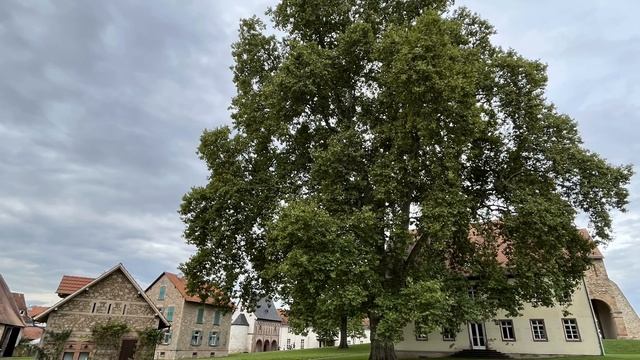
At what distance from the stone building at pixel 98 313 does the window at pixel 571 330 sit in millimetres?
27759

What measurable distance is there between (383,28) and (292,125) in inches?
251

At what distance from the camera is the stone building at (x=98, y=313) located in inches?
936

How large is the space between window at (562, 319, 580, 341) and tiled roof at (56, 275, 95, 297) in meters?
32.7

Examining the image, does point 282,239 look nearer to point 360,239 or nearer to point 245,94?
point 360,239

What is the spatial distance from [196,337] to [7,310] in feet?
60.7

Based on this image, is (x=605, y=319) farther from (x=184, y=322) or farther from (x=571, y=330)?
(x=184, y=322)

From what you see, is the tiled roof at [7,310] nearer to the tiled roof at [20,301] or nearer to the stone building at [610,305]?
the tiled roof at [20,301]

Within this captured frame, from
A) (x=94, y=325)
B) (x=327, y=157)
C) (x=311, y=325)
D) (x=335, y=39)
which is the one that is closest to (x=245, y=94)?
(x=335, y=39)

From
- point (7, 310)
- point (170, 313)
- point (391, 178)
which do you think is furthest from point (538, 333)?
point (7, 310)

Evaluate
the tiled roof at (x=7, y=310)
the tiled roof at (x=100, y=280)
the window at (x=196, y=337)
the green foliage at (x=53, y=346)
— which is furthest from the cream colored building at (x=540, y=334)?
the tiled roof at (x=7, y=310)

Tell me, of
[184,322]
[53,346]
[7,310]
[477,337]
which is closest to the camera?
[53,346]

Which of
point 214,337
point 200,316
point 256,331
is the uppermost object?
point 200,316

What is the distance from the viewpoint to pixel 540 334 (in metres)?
26.0

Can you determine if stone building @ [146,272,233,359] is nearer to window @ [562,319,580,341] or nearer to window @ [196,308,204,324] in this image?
window @ [196,308,204,324]
